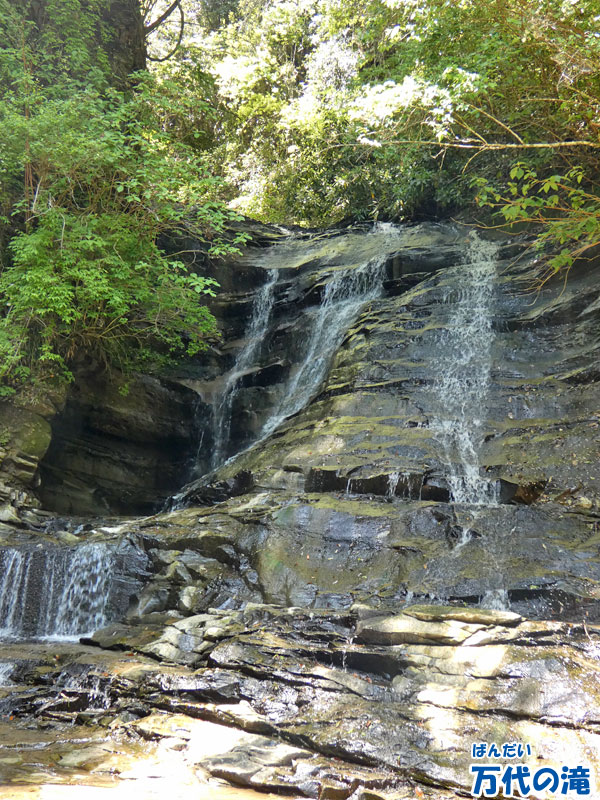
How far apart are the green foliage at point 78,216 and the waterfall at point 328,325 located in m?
2.13

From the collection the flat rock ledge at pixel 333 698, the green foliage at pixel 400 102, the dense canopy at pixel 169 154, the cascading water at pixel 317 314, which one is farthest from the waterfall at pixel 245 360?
the flat rock ledge at pixel 333 698

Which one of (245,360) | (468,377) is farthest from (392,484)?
(245,360)

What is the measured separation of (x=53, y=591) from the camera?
8.04 m

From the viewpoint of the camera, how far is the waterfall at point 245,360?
13172mm

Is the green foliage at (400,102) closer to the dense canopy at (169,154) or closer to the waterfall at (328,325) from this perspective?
the dense canopy at (169,154)

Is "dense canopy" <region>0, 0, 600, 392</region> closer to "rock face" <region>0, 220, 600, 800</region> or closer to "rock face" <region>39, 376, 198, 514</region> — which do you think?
"rock face" <region>39, 376, 198, 514</region>

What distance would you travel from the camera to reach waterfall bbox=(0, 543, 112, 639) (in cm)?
787

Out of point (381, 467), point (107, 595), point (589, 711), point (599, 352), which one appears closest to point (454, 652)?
point (589, 711)

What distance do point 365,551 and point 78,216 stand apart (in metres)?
7.92

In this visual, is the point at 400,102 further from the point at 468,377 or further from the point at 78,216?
the point at 78,216

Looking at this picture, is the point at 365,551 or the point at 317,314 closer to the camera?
the point at 365,551

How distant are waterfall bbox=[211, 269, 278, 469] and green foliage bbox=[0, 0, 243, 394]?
1322 mm

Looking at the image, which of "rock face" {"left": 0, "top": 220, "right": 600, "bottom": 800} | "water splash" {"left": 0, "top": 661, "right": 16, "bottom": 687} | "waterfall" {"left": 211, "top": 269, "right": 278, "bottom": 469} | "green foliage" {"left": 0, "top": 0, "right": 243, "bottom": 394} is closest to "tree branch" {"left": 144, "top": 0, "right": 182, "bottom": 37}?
"green foliage" {"left": 0, "top": 0, "right": 243, "bottom": 394}

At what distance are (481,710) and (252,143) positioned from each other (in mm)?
20311
